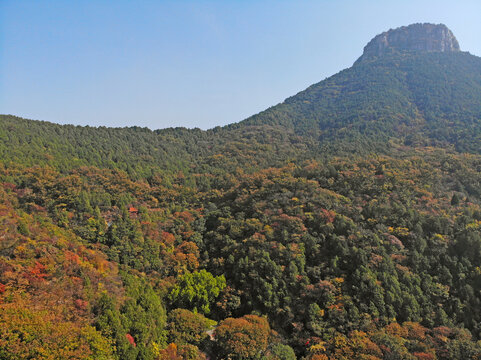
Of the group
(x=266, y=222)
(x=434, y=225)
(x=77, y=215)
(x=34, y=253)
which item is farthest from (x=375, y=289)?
(x=77, y=215)

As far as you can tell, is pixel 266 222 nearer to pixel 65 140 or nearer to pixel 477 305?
pixel 477 305

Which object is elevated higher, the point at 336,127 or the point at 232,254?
the point at 336,127

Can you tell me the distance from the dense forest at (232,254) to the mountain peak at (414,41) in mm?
99647

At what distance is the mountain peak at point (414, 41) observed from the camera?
151 metres

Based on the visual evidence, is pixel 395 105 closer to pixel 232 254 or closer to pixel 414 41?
pixel 414 41

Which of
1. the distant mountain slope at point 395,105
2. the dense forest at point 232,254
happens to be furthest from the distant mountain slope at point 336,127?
the dense forest at point 232,254

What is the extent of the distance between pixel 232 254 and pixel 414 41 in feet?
538

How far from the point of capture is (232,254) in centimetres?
4203

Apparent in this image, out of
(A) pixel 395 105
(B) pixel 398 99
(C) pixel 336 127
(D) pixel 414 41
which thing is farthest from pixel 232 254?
(D) pixel 414 41

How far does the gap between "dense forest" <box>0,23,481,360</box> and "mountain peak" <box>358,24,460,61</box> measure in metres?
99.6

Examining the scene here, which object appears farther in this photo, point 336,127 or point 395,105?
point 395,105

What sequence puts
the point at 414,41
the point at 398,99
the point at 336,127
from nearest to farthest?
the point at 336,127
the point at 398,99
the point at 414,41

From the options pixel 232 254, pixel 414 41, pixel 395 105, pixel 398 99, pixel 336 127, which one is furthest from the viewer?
pixel 414 41

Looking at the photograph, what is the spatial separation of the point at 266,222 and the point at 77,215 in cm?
2676
